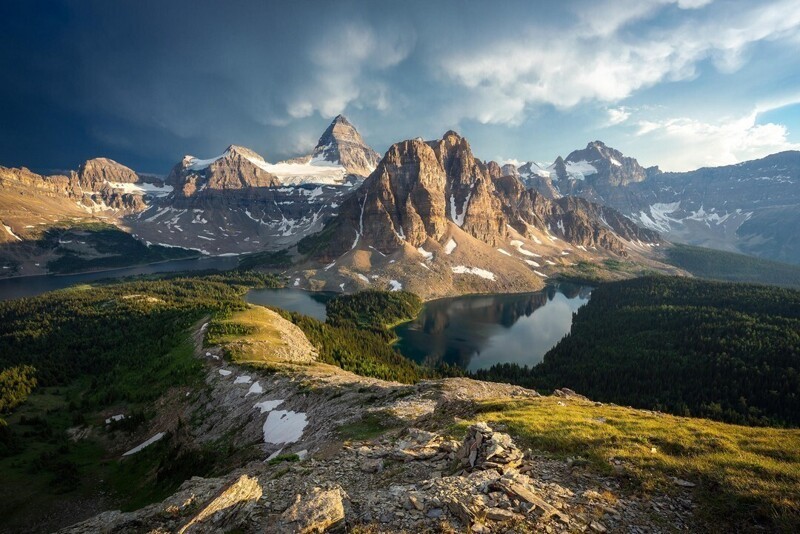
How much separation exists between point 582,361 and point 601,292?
102m

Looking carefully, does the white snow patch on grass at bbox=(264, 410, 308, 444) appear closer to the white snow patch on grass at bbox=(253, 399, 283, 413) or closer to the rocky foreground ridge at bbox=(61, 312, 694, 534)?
the white snow patch on grass at bbox=(253, 399, 283, 413)

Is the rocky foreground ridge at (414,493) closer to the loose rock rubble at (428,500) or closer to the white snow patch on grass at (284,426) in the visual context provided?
the loose rock rubble at (428,500)

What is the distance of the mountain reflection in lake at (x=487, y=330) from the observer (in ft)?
→ 328

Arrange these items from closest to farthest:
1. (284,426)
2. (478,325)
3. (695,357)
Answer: (284,426)
(695,357)
(478,325)

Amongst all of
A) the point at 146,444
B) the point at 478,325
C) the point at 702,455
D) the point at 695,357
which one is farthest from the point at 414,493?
the point at 478,325

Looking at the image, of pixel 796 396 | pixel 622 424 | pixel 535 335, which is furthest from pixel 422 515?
pixel 535 335

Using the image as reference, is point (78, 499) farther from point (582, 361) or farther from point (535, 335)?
point (535, 335)

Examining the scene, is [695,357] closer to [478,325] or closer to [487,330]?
[487,330]

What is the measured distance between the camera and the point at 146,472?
35375 mm

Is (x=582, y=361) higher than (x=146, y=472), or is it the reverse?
(x=146, y=472)

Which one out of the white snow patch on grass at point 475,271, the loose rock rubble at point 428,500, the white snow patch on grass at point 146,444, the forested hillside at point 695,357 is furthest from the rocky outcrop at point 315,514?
the white snow patch on grass at point 475,271

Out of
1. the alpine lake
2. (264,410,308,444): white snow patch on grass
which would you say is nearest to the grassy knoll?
(264,410,308,444): white snow patch on grass

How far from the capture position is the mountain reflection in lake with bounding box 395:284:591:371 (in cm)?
10006

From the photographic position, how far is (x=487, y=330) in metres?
123
